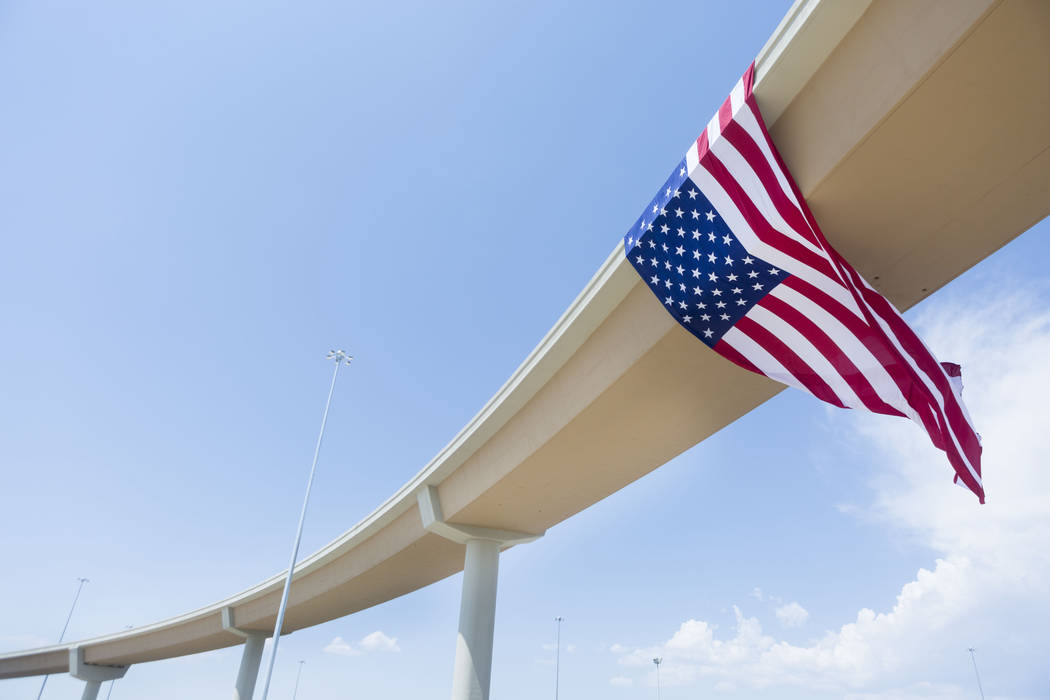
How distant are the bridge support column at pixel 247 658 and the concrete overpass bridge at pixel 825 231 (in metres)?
17.9

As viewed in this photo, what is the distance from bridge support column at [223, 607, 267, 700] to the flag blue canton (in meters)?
33.3

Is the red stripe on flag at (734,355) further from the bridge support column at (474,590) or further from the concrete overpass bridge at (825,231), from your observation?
the bridge support column at (474,590)

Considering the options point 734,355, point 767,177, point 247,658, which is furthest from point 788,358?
point 247,658

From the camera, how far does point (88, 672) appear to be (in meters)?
43.3

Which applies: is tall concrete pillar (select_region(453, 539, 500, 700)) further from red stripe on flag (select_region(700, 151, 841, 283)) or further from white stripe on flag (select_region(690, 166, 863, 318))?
red stripe on flag (select_region(700, 151, 841, 283))

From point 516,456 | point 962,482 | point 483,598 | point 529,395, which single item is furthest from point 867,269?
point 483,598

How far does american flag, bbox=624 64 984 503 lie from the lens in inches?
294

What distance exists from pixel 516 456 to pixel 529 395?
158 cm

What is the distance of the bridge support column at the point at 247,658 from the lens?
33000mm

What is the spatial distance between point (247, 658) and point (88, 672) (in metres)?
18.4

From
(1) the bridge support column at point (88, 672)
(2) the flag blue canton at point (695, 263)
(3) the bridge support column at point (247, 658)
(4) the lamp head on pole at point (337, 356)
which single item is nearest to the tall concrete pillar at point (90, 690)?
(1) the bridge support column at point (88, 672)

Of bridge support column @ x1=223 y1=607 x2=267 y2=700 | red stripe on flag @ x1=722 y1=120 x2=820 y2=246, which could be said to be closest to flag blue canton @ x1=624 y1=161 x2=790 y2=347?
red stripe on flag @ x1=722 y1=120 x2=820 y2=246

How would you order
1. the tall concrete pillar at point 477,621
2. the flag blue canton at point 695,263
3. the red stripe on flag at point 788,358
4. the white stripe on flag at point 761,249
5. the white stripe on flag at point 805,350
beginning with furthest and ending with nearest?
the tall concrete pillar at point 477,621
the red stripe on flag at point 788,358
the flag blue canton at point 695,263
the white stripe on flag at point 805,350
the white stripe on flag at point 761,249

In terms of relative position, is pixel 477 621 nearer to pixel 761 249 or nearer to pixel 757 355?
pixel 757 355
